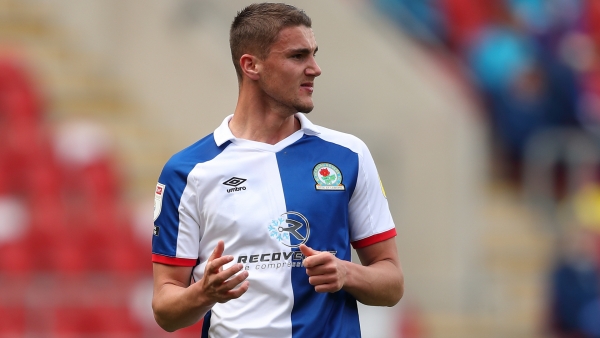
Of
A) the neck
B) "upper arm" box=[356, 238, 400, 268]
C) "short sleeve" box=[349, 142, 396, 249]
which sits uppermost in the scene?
the neck

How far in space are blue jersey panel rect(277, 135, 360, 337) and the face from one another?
0.18m

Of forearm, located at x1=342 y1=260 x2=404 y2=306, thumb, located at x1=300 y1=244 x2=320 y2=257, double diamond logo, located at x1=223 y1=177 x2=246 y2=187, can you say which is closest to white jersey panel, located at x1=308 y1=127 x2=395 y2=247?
forearm, located at x1=342 y1=260 x2=404 y2=306

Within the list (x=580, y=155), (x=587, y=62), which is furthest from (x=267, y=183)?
(x=587, y=62)

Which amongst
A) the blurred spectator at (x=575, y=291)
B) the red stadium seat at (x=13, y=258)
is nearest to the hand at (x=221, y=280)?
the red stadium seat at (x=13, y=258)

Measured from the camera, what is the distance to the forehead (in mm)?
3812

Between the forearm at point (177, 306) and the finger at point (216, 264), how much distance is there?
0.16 metres

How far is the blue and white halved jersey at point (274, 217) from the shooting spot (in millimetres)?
3734

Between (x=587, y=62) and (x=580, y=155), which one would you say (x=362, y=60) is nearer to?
(x=580, y=155)

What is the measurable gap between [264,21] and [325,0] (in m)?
6.25

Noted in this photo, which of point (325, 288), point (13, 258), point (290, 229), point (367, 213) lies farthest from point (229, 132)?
point (13, 258)

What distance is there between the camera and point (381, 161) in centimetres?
961

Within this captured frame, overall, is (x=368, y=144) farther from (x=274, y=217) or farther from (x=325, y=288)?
(x=325, y=288)

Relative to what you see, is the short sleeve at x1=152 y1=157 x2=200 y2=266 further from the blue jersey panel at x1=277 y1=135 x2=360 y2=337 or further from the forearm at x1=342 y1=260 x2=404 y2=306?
the forearm at x1=342 y1=260 x2=404 y2=306

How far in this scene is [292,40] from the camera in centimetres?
381
